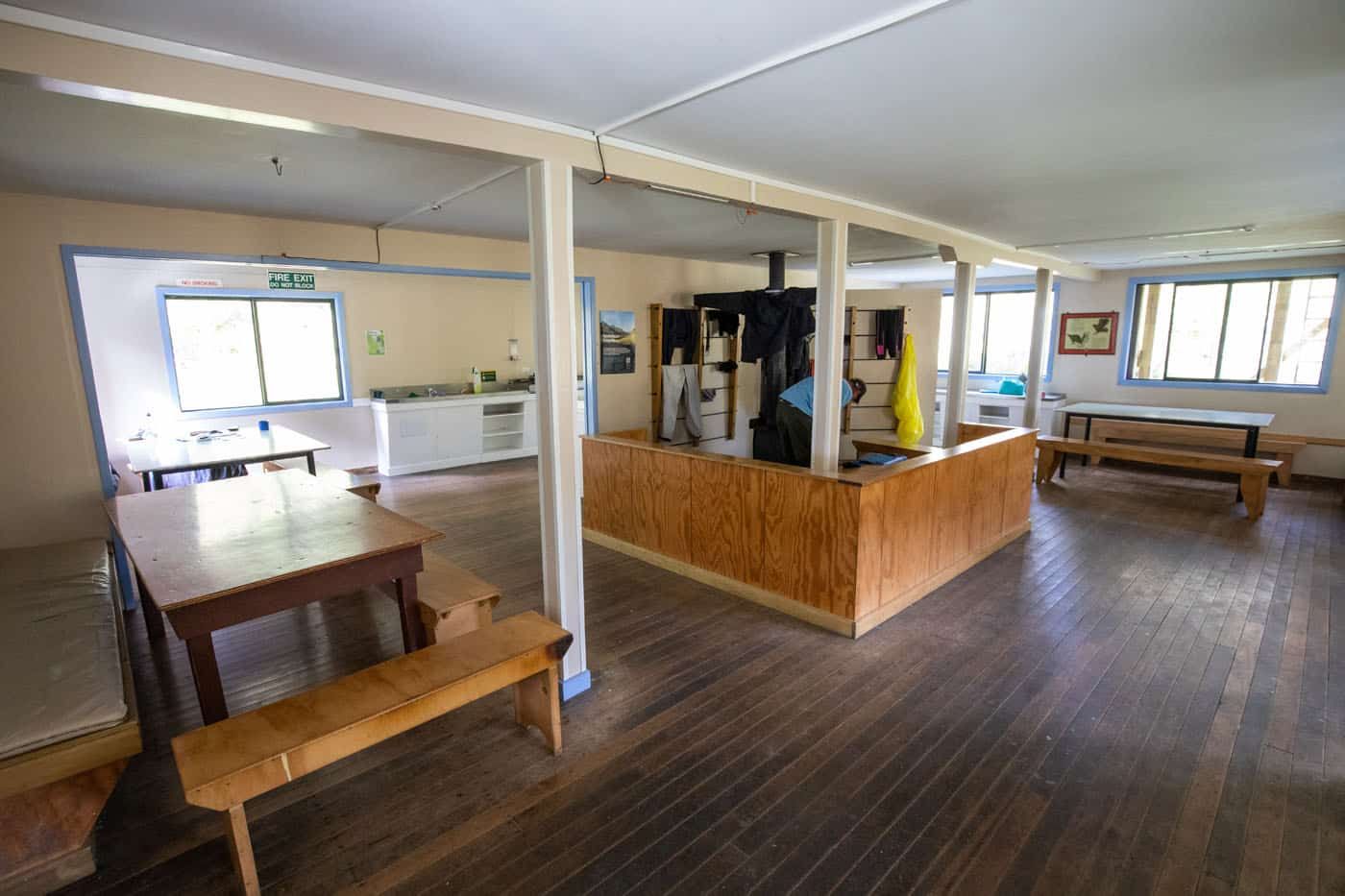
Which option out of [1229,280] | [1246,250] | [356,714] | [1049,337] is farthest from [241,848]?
[1229,280]

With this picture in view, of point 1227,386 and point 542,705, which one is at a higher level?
point 1227,386

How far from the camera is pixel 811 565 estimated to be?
3535mm

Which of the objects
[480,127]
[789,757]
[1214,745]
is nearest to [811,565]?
[789,757]

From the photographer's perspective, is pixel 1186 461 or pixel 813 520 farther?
pixel 1186 461

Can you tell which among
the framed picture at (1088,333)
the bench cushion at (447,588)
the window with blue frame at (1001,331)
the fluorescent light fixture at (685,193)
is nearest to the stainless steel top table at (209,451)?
the bench cushion at (447,588)

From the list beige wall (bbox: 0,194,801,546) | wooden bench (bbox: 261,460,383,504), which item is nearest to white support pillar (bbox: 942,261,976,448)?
wooden bench (bbox: 261,460,383,504)

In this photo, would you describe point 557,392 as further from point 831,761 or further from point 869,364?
point 869,364

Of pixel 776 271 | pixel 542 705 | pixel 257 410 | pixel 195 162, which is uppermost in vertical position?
pixel 195 162

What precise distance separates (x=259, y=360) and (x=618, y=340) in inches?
158

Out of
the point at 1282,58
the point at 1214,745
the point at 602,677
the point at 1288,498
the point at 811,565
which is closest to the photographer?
the point at 1282,58

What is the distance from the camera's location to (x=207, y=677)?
217cm

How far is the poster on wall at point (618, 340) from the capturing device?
6094 millimetres

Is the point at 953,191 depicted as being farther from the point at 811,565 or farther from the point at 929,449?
the point at 811,565

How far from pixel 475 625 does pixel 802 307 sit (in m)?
4.20
